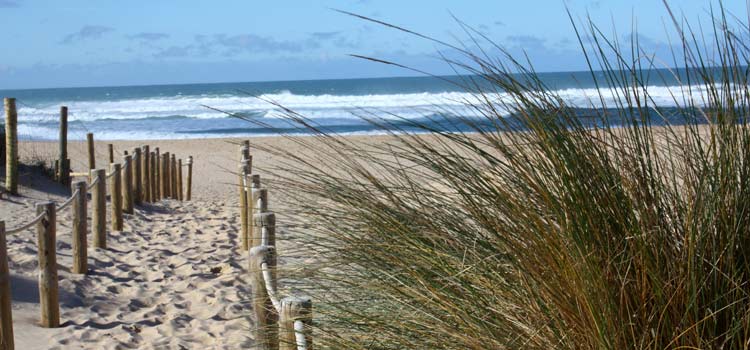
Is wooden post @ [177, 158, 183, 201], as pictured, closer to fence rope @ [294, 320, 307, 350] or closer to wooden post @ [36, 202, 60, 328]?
wooden post @ [36, 202, 60, 328]

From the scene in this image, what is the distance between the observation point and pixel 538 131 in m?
2.00

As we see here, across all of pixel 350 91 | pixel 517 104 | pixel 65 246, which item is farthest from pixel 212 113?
pixel 517 104

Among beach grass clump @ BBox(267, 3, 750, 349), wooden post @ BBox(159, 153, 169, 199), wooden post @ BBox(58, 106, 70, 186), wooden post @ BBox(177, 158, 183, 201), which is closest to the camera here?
beach grass clump @ BBox(267, 3, 750, 349)

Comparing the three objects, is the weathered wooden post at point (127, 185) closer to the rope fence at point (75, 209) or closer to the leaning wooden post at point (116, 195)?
the rope fence at point (75, 209)

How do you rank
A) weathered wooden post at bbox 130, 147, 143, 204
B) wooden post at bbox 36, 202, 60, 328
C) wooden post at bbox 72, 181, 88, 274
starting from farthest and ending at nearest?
weathered wooden post at bbox 130, 147, 143, 204 < wooden post at bbox 72, 181, 88, 274 < wooden post at bbox 36, 202, 60, 328

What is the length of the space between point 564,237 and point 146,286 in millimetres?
5287

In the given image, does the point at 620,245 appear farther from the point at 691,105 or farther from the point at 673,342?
the point at 691,105

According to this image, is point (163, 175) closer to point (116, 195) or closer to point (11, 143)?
point (11, 143)

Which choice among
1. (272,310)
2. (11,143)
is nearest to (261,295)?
(272,310)

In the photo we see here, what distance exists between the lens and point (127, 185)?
986cm

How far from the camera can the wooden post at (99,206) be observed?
23.8 ft

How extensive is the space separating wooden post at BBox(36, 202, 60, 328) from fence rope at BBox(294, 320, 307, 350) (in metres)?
3.51

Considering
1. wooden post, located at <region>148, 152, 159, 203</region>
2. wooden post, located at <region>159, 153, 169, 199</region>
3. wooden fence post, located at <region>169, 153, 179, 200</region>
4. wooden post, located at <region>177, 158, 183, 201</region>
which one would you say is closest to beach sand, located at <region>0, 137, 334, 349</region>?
wooden post, located at <region>148, 152, 159, 203</region>

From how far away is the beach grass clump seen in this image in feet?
6.01
